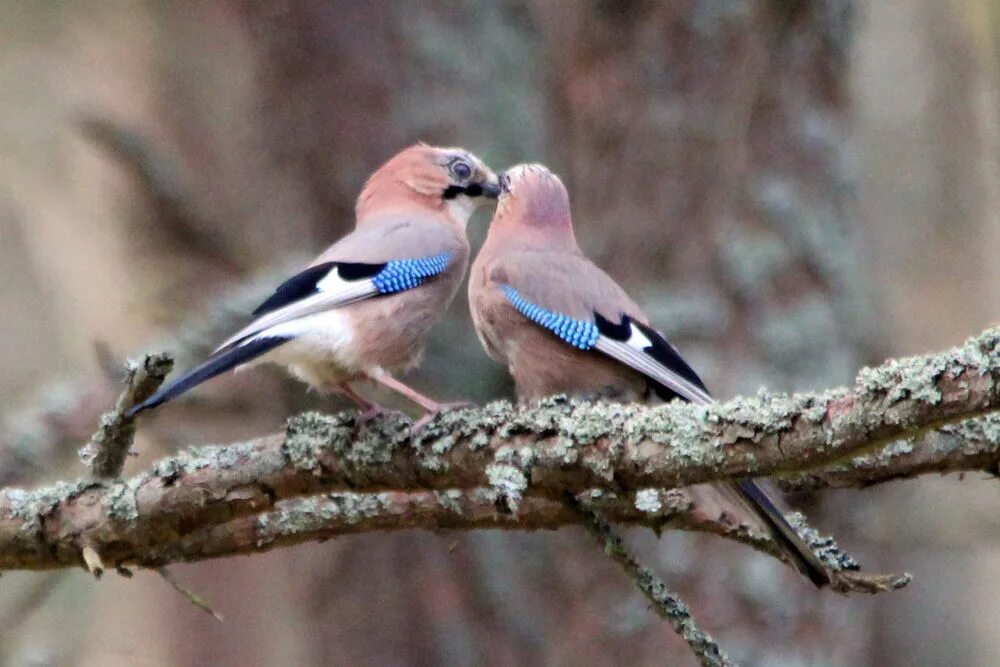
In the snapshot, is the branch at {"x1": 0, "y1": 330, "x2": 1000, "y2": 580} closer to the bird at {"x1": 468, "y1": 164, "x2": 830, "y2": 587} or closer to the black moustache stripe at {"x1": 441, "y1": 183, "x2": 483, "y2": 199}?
the bird at {"x1": 468, "y1": 164, "x2": 830, "y2": 587}

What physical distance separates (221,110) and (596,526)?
4287mm

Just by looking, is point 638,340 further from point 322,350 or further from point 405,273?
point 322,350

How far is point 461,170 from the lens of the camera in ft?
16.2

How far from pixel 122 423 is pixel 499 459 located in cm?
88

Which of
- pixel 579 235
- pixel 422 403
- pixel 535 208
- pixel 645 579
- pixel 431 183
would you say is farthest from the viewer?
pixel 579 235

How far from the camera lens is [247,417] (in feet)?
18.4

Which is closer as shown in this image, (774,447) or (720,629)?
(774,447)

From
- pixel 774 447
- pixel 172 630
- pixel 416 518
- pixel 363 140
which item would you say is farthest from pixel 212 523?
pixel 172 630

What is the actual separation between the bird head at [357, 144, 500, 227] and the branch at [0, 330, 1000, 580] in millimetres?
1634

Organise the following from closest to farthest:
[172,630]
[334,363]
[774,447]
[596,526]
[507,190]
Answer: [774,447] < [596,526] < [334,363] < [507,190] < [172,630]

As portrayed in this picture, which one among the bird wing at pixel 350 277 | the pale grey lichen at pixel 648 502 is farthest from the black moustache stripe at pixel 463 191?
the pale grey lichen at pixel 648 502

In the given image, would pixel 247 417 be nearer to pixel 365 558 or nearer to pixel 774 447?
pixel 365 558

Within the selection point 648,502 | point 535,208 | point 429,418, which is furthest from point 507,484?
point 535,208

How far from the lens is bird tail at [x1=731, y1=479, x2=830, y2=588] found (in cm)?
310
